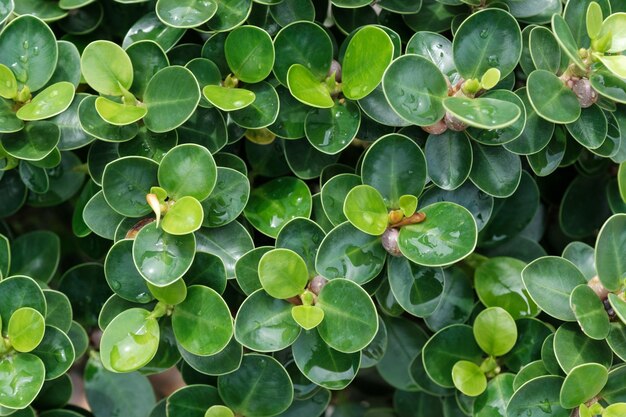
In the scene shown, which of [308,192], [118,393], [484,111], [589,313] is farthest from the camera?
[118,393]

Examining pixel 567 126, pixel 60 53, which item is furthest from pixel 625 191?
pixel 60 53

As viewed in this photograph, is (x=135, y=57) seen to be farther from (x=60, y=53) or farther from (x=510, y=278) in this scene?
(x=510, y=278)

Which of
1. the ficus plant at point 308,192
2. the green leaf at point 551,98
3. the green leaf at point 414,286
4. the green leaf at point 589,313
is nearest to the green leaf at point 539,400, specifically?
the ficus plant at point 308,192

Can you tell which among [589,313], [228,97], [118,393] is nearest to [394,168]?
[228,97]

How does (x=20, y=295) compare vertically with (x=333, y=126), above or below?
below

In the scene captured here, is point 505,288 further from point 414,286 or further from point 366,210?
point 366,210

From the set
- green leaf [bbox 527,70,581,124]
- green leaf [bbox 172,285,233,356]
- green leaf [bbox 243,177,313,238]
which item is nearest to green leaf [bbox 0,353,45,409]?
green leaf [bbox 172,285,233,356]
